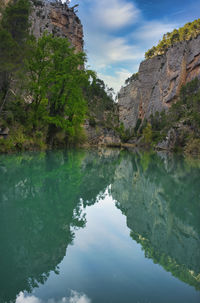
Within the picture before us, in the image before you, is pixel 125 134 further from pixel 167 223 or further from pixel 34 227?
pixel 34 227

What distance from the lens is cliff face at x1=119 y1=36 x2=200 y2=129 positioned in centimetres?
6256

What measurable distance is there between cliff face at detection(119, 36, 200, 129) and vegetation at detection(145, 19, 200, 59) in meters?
5.08

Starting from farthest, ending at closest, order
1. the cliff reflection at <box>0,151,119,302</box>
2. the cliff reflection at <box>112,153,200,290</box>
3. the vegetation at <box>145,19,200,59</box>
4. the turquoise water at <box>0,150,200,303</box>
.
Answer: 1. the vegetation at <box>145,19,200,59</box>
2. the cliff reflection at <box>112,153,200,290</box>
3. the cliff reflection at <box>0,151,119,302</box>
4. the turquoise water at <box>0,150,200,303</box>

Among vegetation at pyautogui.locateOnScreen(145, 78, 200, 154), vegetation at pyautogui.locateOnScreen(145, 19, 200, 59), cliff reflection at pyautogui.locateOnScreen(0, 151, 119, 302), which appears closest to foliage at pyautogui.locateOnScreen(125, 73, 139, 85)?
vegetation at pyautogui.locateOnScreen(145, 19, 200, 59)

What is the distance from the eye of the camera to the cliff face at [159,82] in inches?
2463

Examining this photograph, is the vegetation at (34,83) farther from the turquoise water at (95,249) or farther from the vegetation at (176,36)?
the vegetation at (176,36)

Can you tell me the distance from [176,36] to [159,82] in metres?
17.0

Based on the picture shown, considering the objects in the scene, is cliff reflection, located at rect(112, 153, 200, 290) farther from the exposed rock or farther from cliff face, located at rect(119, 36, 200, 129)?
cliff face, located at rect(119, 36, 200, 129)

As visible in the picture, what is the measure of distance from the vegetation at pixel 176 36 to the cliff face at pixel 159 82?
5.08m

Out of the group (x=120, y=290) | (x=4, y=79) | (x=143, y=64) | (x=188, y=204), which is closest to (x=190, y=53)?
(x=143, y=64)

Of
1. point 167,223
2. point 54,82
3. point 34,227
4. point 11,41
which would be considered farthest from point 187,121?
point 34,227

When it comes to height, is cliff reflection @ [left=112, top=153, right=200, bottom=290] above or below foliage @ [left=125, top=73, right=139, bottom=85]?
below

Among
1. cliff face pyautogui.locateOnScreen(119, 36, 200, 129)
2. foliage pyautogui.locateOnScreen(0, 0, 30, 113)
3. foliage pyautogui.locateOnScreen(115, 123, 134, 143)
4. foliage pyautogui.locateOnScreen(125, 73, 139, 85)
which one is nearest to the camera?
foliage pyautogui.locateOnScreen(0, 0, 30, 113)

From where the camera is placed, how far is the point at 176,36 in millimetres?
74812
